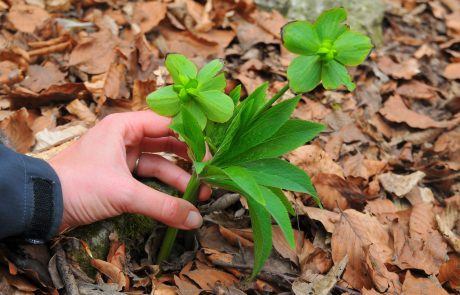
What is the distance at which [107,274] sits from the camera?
1.39 metres

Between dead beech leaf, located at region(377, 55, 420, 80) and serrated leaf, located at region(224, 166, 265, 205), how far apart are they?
1.64m

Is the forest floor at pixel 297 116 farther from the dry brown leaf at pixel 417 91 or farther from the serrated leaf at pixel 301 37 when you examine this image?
the serrated leaf at pixel 301 37

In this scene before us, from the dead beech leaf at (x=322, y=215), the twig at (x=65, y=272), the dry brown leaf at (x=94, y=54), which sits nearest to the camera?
the twig at (x=65, y=272)

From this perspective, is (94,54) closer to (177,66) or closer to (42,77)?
(42,77)

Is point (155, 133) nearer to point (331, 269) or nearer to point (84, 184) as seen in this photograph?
point (84, 184)

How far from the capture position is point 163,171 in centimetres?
154

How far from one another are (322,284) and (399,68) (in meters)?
1.46

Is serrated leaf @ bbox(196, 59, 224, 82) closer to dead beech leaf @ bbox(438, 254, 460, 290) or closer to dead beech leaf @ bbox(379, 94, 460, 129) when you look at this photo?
dead beech leaf @ bbox(438, 254, 460, 290)

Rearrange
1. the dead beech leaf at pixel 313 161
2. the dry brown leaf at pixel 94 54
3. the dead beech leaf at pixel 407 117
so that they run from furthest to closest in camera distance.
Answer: the dead beech leaf at pixel 407 117, the dry brown leaf at pixel 94 54, the dead beech leaf at pixel 313 161

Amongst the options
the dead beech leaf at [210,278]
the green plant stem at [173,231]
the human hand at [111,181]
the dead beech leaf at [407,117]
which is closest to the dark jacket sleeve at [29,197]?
the human hand at [111,181]

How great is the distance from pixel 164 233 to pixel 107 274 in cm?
25

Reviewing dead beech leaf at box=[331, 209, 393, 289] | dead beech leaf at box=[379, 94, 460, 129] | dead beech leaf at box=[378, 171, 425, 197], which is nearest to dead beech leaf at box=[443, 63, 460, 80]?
dead beech leaf at box=[379, 94, 460, 129]

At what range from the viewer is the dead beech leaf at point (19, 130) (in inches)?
66.7

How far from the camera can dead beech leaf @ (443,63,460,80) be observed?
8.35 ft
